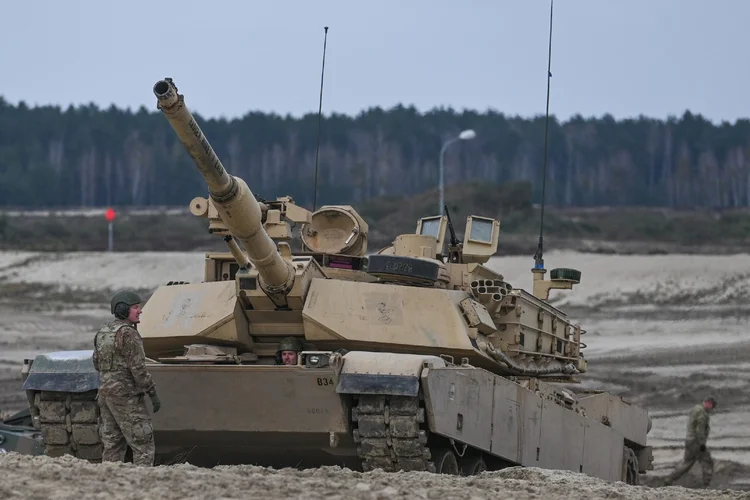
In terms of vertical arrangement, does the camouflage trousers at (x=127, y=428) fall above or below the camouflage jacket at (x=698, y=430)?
above

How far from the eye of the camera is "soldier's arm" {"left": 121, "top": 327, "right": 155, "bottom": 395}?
40.7 ft

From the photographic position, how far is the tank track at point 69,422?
1388 cm

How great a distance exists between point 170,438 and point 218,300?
4.79ft

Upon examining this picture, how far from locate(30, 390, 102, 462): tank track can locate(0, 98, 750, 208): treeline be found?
63868mm

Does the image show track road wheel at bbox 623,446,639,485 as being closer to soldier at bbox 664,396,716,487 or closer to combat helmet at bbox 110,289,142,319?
soldier at bbox 664,396,716,487

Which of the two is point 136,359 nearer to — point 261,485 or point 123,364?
point 123,364

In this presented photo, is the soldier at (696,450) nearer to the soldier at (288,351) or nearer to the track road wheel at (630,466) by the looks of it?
the track road wheel at (630,466)

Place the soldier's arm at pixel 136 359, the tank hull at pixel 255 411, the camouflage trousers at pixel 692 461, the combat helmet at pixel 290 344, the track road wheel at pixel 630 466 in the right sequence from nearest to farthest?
the soldier's arm at pixel 136 359 < the tank hull at pixel 255 411 < the combat helmet at pixel 290 344 < the track road wheel at pixel 630 466 < the camouflage trousers at pixel 692 461

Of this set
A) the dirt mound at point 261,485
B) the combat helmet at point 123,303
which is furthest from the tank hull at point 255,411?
the dirt mound at point 261,485

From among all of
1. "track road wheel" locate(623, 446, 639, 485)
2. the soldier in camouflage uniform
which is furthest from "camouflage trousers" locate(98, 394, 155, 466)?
"track road wheel" locate(623, 446, 639, 485)

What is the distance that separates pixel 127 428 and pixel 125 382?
1.22 ft

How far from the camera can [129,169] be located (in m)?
83.8

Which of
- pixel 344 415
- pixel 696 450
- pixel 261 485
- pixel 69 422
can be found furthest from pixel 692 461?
pixel 261 485

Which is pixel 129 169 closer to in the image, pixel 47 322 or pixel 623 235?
pixel 623 235
